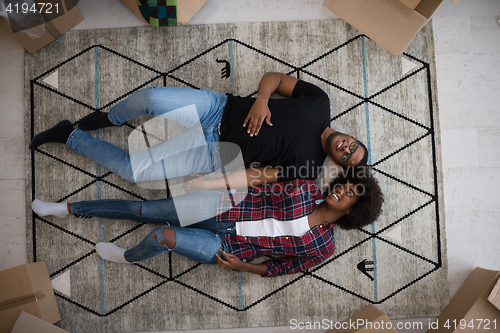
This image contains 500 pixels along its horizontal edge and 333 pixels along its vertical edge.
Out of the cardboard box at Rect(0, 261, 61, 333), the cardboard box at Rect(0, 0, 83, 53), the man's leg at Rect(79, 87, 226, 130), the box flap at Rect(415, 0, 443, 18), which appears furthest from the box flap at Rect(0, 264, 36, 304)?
the box flap at Rect(415, 0, 443, 18)

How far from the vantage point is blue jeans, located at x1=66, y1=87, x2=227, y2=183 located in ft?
5.54

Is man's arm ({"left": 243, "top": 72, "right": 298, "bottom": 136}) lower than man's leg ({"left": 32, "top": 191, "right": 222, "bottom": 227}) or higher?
higher

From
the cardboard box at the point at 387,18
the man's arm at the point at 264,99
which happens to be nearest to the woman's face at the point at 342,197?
the man's arm at the point at 264,99

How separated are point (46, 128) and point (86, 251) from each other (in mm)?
818

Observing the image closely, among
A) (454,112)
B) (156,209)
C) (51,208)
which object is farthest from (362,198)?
(51,208)

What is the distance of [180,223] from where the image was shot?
1.73 metres

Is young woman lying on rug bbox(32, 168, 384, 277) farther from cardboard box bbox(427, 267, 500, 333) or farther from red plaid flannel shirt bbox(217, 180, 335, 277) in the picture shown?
cardboard box bbox(427, 267, 500, 333)

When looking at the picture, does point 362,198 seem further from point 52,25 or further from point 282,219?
point 52,25

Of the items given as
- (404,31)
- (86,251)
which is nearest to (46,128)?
(86,251)

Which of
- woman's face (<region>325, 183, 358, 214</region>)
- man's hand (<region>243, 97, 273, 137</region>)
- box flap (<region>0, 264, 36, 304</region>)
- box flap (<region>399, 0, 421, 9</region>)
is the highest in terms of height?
box flap (<region>399, 0, 421, 9</region>)

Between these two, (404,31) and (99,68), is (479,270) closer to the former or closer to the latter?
(404,31)

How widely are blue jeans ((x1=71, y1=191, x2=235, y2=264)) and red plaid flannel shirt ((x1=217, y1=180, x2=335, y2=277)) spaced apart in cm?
7

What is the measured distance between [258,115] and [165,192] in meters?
0.78

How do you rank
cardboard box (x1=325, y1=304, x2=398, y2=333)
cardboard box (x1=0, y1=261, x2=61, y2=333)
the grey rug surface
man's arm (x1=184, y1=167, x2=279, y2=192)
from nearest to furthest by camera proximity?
cardboard box (x1=325, y1=304, x2=398, y2=333) < cardboard box (x1=0, y1=261, x2=61, y2=333) < man's arm (x1=184, y1=167, x2=279, y2=192) < the grey rug surface
